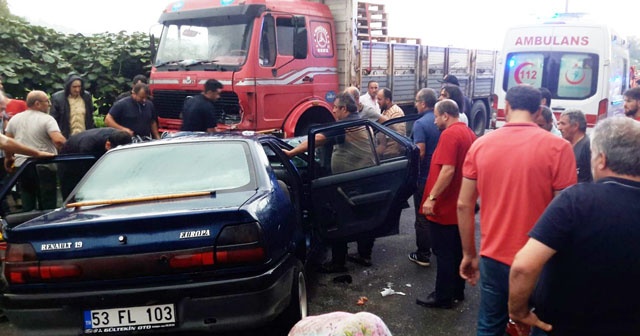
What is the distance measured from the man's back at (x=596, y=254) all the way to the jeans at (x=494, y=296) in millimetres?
655

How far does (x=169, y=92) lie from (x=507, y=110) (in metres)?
6.15

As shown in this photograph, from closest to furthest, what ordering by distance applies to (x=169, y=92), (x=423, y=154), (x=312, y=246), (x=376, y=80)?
1. (x=312, y=246)
2. (x=423, y=154)
3. (x=169, y=92)
4. (x=376, y=80)

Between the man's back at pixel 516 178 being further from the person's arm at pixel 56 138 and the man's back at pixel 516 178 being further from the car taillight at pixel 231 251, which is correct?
the person's arm at pixel 56 138

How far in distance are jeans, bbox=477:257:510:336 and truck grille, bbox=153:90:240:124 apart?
5285 millimetres

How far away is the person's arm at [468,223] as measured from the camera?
9.27 feet

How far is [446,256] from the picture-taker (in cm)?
396

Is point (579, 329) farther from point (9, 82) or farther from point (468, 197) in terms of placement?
point (9, 82)

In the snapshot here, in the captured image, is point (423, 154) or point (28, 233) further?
point (423, 154)

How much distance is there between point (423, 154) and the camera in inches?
192

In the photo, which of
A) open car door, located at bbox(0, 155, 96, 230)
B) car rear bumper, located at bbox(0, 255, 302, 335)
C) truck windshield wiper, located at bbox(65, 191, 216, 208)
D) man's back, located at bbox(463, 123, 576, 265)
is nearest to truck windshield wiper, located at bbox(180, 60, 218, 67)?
open car door, located at bbox(0, 155, 96, 230)

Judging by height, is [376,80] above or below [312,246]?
above

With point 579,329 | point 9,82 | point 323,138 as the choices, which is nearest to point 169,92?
point 9,82

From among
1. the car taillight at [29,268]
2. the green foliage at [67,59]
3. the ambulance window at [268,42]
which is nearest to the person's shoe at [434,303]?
the car taillight at [29,268]

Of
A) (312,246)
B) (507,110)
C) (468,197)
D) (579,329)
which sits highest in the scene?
(507,110)
